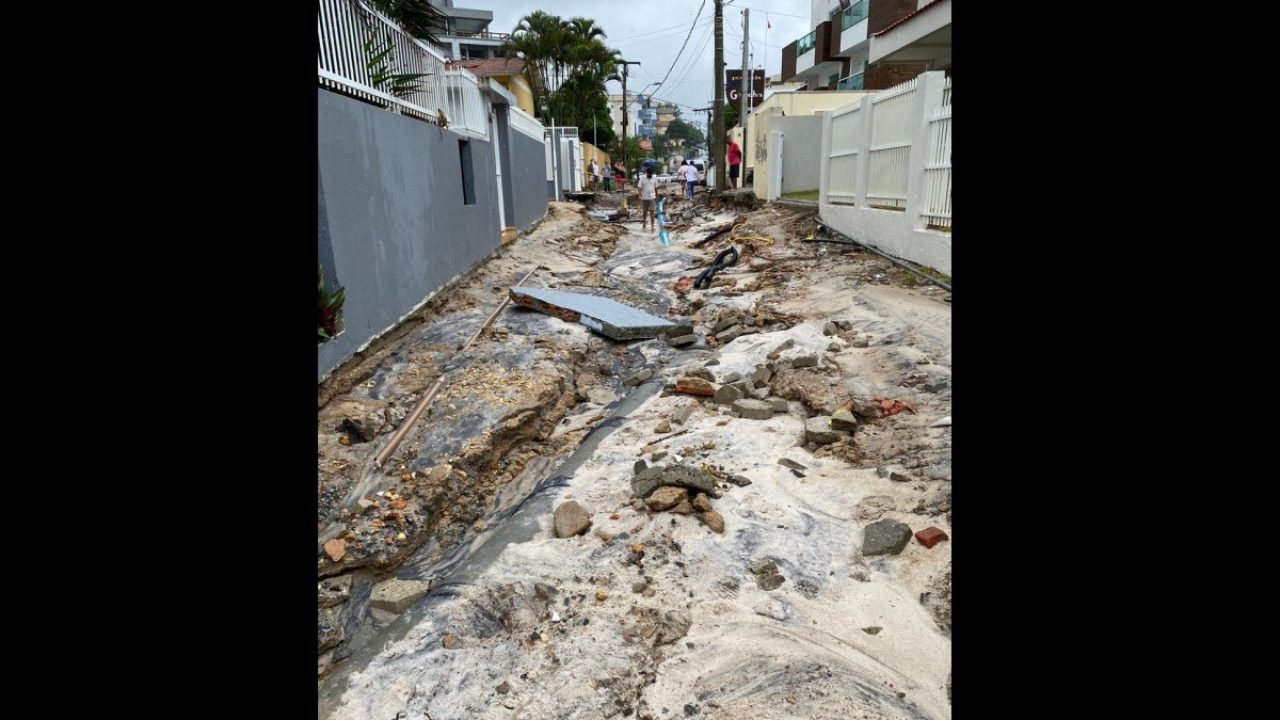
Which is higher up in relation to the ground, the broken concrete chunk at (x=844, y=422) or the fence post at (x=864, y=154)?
A: the fence post at (x=864, y=154)

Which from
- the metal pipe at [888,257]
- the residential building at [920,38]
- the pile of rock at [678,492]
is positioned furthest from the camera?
the residential building at [920,38]

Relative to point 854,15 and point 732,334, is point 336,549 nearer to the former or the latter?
point 732,334

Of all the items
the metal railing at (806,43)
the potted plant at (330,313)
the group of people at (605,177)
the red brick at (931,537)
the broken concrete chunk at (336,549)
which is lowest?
the broken concrete chunk at (336,549)

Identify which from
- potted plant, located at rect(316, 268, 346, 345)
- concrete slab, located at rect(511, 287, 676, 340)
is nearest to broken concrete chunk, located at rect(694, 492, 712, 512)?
potted plant, located at rect(316, 268, 346, 345)

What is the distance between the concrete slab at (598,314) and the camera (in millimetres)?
8070

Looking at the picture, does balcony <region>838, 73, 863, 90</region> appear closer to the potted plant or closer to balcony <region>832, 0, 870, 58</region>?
balcony <region>832, 0, 870, 58</region>

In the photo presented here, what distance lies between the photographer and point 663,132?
123812 millimetres

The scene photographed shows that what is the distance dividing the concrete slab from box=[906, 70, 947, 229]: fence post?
10.6 feet

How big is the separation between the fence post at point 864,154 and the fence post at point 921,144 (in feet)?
5.58

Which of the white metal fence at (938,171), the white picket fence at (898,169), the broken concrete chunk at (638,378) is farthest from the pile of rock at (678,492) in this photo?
the white metal fence at (938,171)

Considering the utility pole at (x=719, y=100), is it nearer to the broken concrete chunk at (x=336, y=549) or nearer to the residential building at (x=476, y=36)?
the broken concrete chunk at (x=336, y=549)
